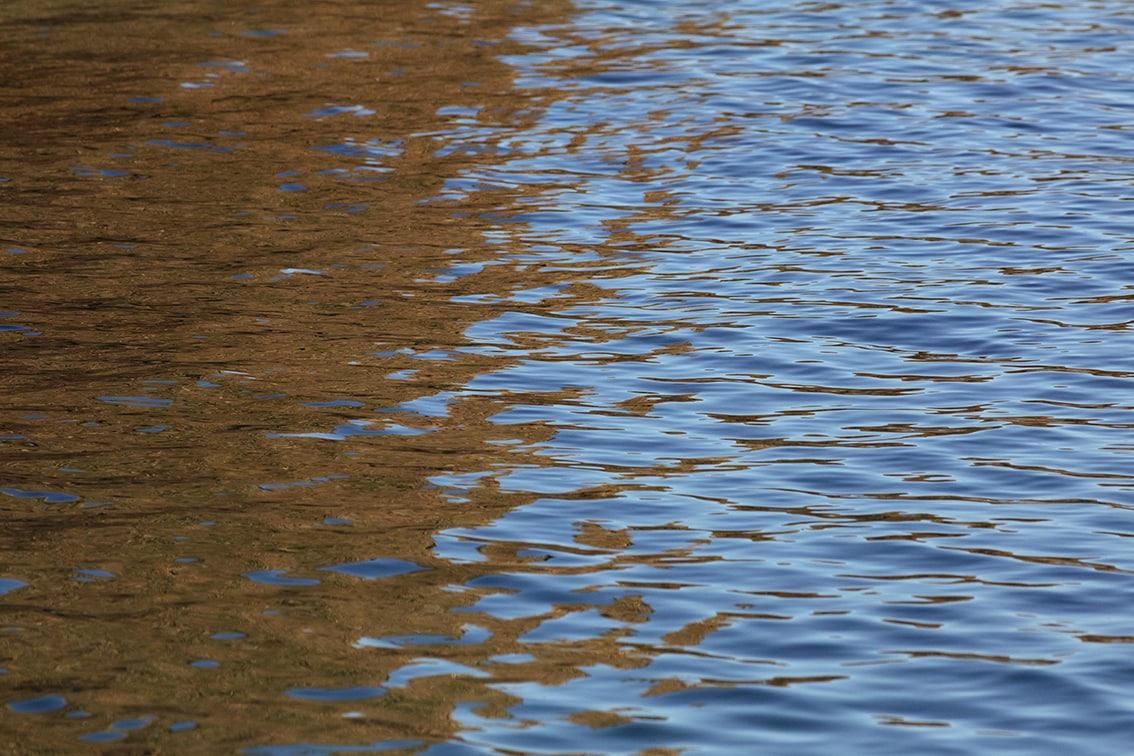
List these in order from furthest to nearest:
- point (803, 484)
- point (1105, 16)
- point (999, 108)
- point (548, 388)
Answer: point (1105, 16)
point (999, 108)
point (548, 388)
point (803, 484)

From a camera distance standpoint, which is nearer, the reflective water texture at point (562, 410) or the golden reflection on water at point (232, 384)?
the reflective water texture at point (562, 410)

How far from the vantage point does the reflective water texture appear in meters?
5.64

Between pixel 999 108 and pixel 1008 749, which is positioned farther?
pixel 999 108

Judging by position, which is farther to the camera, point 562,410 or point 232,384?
point 232,384

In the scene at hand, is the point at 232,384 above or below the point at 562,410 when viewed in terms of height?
above

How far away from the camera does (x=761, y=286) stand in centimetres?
1040

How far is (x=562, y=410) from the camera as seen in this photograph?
8328 millimetres

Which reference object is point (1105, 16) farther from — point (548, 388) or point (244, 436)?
point (244, 436)

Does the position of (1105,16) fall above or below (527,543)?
above

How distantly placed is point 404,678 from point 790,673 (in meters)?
1.37

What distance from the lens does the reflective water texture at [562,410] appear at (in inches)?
222

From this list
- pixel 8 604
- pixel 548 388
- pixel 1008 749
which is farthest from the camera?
pixel 548 388

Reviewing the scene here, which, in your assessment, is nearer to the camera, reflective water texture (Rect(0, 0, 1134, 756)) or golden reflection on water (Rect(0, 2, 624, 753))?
reflective water texture (Rect(0, 0, 1134, 756))

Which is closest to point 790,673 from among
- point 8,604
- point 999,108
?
point 8,604
